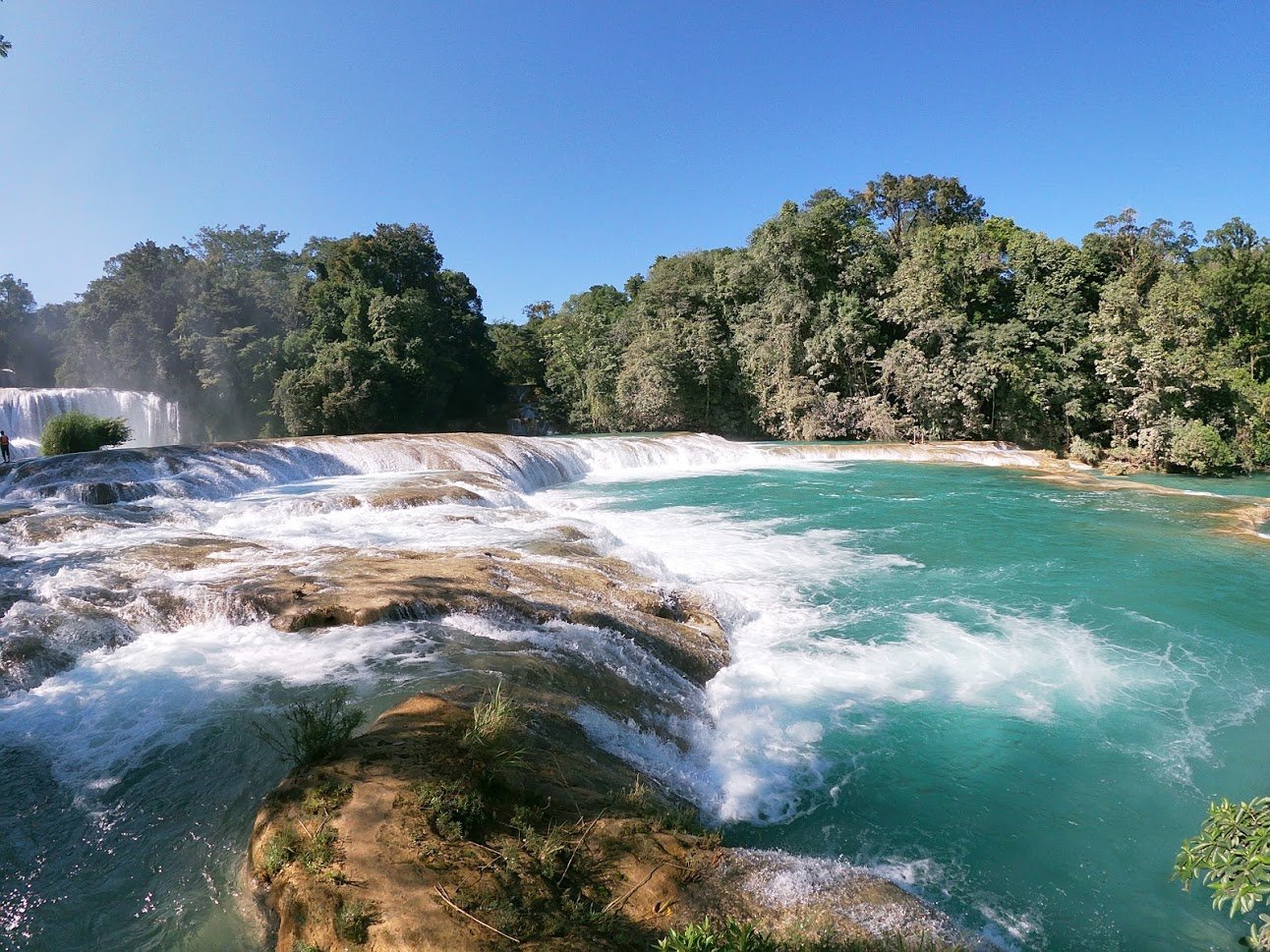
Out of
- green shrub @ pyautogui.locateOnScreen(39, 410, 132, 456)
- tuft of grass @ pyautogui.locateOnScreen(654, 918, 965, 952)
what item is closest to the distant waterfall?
green shrub @ pyautogui.locateOnScreen(39, 410, 132, 456)

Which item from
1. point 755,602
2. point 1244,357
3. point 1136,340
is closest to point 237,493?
point 755,602

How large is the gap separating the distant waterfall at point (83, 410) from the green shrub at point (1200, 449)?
104 ft

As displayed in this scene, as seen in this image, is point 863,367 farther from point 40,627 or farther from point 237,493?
point 40,627

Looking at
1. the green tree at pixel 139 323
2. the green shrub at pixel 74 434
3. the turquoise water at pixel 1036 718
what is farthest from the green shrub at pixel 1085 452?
the green tree at pixel 139 323

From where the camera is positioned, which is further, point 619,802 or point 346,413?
point 346,413

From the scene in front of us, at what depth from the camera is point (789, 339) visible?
25594 millimetres

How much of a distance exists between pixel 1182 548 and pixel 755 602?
690cm

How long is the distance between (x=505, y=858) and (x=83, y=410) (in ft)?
102

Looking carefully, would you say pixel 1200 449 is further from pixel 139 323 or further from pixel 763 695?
pixel 139 323

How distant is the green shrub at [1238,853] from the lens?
4.78ft

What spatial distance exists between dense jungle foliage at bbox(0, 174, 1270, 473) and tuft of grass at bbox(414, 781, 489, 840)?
20725 millimetres

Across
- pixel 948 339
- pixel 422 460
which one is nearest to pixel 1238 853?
pixel 422 460

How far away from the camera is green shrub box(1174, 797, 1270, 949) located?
1.46 meters

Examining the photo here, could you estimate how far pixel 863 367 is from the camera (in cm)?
2484
